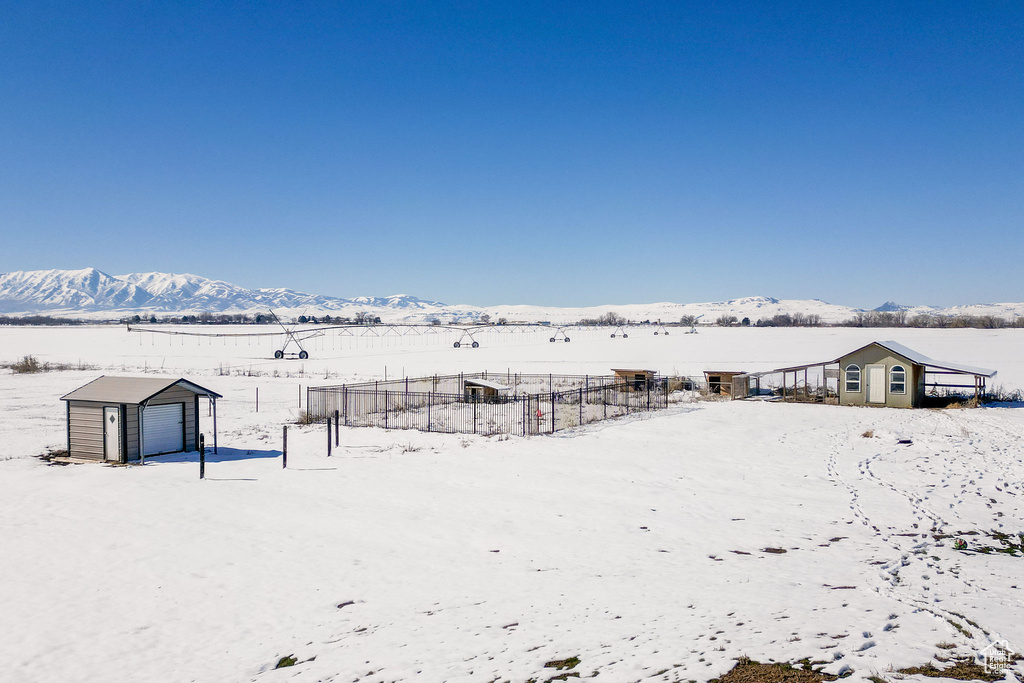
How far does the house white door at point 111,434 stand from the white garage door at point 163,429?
774 mm

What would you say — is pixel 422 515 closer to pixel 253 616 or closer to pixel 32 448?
pixel 253 616

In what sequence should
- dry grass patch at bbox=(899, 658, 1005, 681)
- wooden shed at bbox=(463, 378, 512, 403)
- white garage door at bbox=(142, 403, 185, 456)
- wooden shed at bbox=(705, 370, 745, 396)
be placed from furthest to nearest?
1. wooden shed at bbox=(705, 370, 745, 396)
2. wooden shed at bbox=(463, 378, 512, 403)
3. white garage door at bbox=(142, 403, 185, 456)
4. dry grass patch at bbox=(899, 658, 1005, 681)

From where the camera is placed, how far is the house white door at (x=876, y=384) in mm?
34812

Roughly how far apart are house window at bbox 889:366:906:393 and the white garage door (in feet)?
114

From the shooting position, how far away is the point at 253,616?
9727 millimetres

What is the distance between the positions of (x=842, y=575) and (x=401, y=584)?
722 centimetres

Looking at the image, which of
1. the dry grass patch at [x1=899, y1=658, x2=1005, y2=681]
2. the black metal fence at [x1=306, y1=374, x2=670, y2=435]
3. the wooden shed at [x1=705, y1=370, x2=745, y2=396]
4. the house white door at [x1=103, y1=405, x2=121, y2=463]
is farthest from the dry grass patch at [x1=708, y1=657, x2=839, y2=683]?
the wooden shed at [x1=705, y1=370, x2=745, y2=396]

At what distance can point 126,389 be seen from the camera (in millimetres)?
22188

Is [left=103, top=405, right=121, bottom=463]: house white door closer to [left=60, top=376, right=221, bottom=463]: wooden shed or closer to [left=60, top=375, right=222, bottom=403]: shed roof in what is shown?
[left=60, top=376, right=221, bottom=463]: wooden shed

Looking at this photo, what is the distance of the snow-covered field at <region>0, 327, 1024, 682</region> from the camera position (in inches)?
319

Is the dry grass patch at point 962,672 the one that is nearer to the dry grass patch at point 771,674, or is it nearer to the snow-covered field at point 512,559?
the snow-covered field at point 512,559

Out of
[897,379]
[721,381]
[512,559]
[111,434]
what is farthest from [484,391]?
[512,559]

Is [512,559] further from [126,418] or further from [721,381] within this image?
[721,381]

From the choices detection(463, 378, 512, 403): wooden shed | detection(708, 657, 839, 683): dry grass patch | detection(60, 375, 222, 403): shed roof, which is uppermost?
detection(60, 375, 222, 403): shed roof
